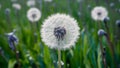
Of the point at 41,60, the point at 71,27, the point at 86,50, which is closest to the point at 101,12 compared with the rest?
the point at 86,50

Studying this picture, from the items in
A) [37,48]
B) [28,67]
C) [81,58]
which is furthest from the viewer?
[37,48]

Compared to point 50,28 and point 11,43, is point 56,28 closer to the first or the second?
point 50,28

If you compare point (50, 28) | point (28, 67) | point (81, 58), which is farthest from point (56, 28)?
point (28, 67)

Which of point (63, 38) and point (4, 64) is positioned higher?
point (63, 38)

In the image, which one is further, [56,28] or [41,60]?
[41,60]

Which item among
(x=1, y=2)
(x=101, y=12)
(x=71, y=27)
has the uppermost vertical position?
(x=71, y=27)

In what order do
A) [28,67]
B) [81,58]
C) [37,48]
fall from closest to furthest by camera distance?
1. [81,58]
2. [28,67]
3. [37,48]
